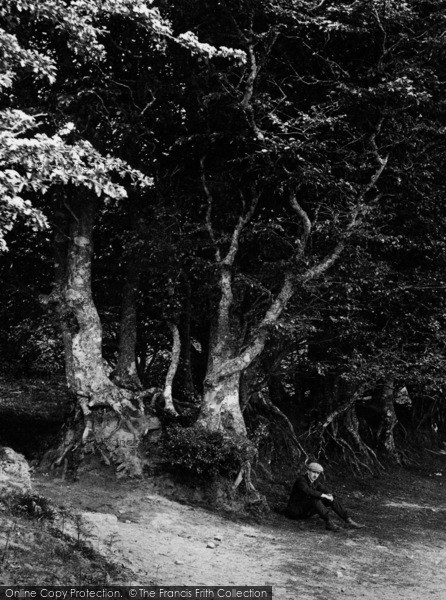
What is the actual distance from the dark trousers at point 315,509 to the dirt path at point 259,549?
0.71 ft

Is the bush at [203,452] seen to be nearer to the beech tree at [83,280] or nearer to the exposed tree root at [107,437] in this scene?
the exposed tree root at [107,437]

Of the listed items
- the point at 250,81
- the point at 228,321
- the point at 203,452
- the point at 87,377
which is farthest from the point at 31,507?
the point at 250,81

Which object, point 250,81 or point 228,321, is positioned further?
point 228,321

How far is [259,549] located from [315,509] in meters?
2.25

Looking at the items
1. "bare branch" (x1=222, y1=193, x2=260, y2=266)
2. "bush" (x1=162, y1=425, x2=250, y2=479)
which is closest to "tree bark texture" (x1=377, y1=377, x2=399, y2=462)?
"bare branch" (x1=222, y1=193, x2=260, y2=266)

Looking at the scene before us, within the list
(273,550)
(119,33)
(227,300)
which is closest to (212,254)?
(227,300)

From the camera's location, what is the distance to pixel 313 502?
12477 mm

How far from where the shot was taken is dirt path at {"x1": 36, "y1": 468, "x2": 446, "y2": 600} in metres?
8.82

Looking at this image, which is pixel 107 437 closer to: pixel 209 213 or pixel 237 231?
pixel 237 231

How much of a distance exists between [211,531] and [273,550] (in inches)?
51.2

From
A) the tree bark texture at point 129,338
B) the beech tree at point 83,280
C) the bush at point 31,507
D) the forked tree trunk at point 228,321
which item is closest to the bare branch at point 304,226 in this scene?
the forked tree trunk at point 228,321

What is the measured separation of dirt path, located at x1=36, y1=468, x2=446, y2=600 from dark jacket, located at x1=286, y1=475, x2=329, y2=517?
0.30m

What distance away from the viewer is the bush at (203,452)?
41.3ft

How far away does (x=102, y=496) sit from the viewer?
11953 mm
